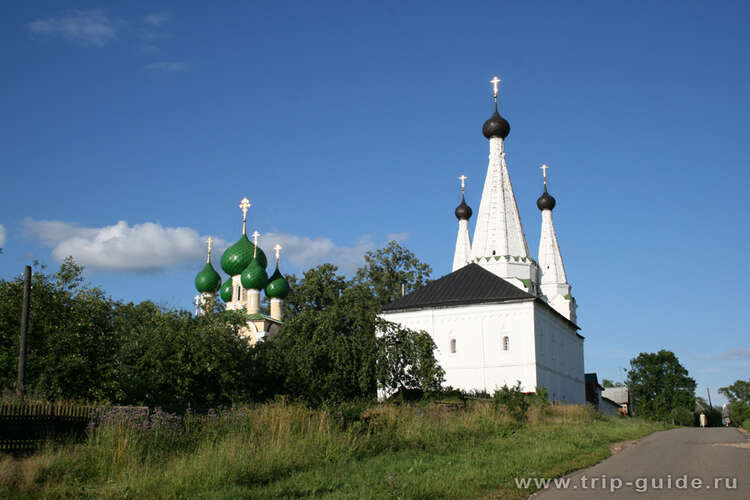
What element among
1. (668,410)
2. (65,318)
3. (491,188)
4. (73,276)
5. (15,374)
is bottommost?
(668,410)

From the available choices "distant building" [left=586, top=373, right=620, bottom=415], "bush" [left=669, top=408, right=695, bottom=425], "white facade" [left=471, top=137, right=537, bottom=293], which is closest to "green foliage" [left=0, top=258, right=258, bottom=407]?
"white facade" [left=471, top=137, right=537, bottom=293]

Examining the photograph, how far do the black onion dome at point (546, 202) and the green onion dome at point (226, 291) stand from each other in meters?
23.9

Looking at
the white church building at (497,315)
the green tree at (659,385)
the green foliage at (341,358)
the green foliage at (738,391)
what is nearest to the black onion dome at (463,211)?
the white church building at (497,315)

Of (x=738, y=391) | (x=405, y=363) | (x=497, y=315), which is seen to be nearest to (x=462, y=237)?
(x=497, y=315)

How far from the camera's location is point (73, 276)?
22.1 meters

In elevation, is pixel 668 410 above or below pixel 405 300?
below

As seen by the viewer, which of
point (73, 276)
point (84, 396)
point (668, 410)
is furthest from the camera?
point (668, 410)

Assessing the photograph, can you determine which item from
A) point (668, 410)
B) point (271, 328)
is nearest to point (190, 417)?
point (271, 328)

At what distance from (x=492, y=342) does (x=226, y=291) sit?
25.4 metres

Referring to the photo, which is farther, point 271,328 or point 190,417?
point 271,328

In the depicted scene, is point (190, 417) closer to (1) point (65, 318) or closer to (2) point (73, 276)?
(1) point (65, 318)

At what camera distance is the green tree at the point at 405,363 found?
1019 inches

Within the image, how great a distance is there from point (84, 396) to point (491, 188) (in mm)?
28740

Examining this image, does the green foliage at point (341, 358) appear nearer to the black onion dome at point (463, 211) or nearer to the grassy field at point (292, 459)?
the grassy field at point (292, 459)
